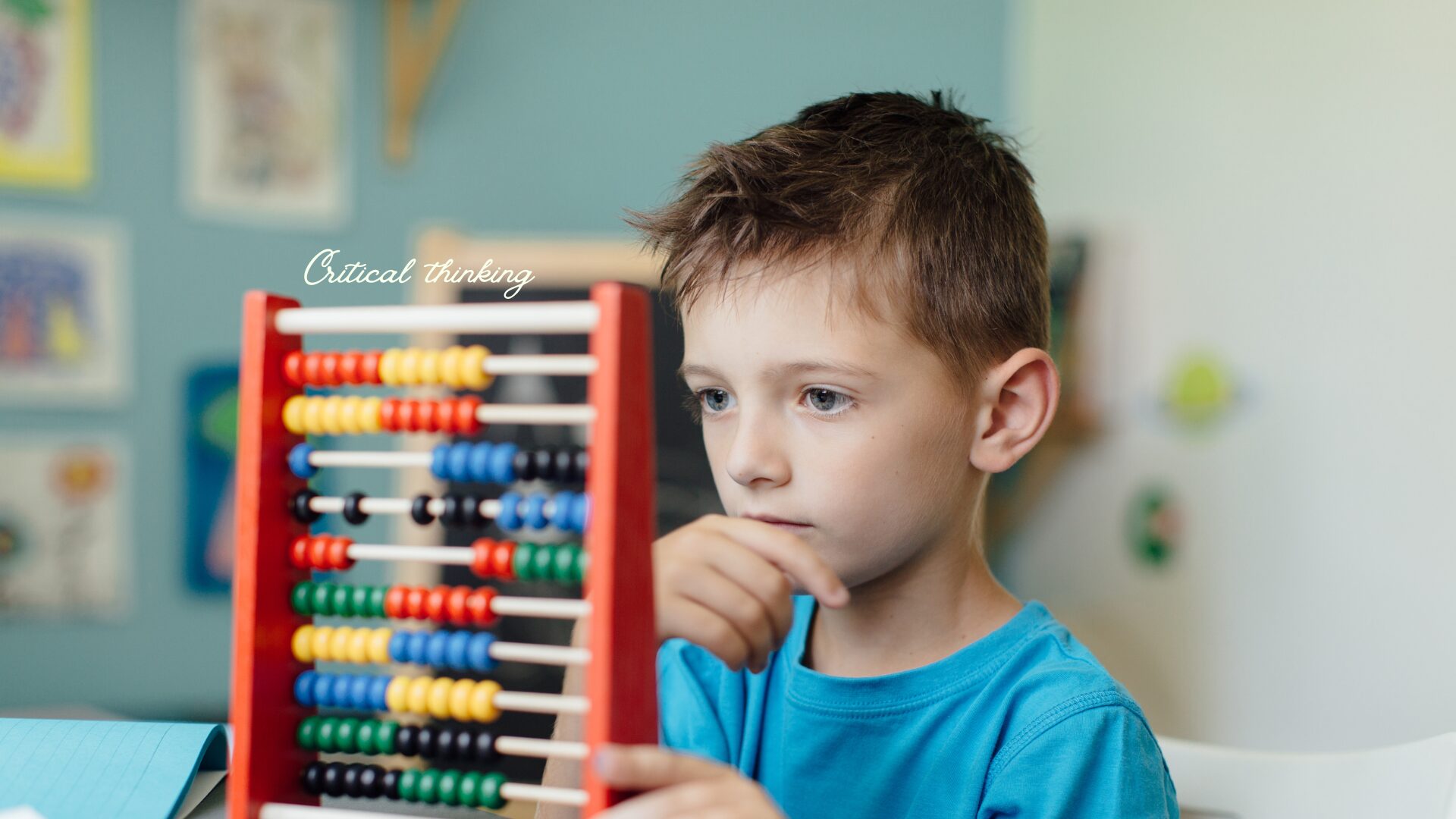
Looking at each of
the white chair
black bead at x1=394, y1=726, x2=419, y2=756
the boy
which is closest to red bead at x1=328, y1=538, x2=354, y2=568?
black bead at x1=394, y1=726, x2=419, y2=756

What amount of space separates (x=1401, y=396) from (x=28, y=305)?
93.3 inches

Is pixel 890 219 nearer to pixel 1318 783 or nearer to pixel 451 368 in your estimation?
pixel 451 368

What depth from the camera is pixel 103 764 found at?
2.39ft

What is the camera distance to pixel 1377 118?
1.65 meters

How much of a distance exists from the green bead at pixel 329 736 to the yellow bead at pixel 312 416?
18cm

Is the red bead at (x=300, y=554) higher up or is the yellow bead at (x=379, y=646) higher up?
the red bead at (x=300, y=554)

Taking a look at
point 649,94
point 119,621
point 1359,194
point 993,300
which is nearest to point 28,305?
point 119,621

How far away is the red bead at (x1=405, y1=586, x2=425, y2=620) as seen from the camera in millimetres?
694

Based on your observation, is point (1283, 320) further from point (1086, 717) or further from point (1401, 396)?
point (1086, 717)

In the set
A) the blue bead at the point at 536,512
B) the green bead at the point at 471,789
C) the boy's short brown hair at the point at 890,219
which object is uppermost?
the boy's short brown hair at the point at 890,219

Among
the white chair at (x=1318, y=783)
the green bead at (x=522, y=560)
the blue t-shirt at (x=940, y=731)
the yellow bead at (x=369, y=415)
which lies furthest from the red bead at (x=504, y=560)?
the white chair at (x=1318, y=783)

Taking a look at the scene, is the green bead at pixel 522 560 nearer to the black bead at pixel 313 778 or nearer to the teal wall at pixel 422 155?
the black bead at pixel 313 778

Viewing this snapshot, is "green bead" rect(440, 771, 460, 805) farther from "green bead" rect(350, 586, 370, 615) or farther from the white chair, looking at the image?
the white chair

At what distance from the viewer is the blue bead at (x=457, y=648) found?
0.70m
